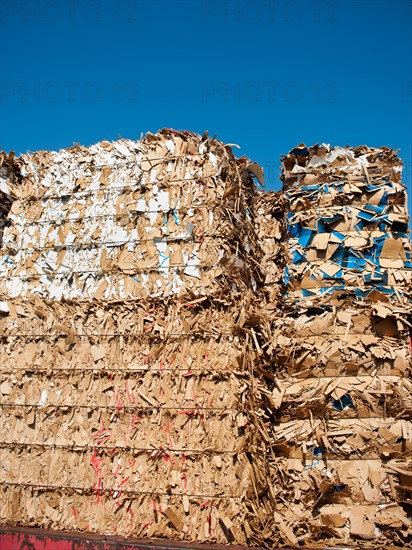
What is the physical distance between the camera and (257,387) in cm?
491

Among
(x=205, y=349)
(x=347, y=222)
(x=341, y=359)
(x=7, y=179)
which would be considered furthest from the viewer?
(x=7, y=179)

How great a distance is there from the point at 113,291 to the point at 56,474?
1918 millimetres

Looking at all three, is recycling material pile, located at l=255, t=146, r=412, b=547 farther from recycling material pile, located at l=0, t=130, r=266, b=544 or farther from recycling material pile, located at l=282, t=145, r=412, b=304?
recycling material pile, located at l=0, t=130, r=266, b=544

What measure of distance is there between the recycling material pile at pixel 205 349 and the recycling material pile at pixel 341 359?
0.06 feet

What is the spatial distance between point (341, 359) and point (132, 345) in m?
2.15

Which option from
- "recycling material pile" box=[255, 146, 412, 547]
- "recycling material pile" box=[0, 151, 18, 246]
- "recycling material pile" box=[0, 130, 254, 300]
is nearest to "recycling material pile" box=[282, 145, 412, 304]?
"recycling material pile" box=[255, 146, 412, 547]

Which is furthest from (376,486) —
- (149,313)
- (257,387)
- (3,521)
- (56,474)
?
(3,521)

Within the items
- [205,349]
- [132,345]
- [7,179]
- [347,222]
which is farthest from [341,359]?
[7,179]

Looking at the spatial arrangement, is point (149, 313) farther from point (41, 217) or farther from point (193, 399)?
point (41, 217)

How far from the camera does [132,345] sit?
5.08 metres

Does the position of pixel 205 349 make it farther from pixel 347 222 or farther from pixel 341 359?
pixel 347 222

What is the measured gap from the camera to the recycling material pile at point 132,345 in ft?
15.1

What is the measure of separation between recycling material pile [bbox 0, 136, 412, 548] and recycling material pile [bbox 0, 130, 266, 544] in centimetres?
2

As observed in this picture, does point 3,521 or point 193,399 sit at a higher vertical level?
point 193,399
